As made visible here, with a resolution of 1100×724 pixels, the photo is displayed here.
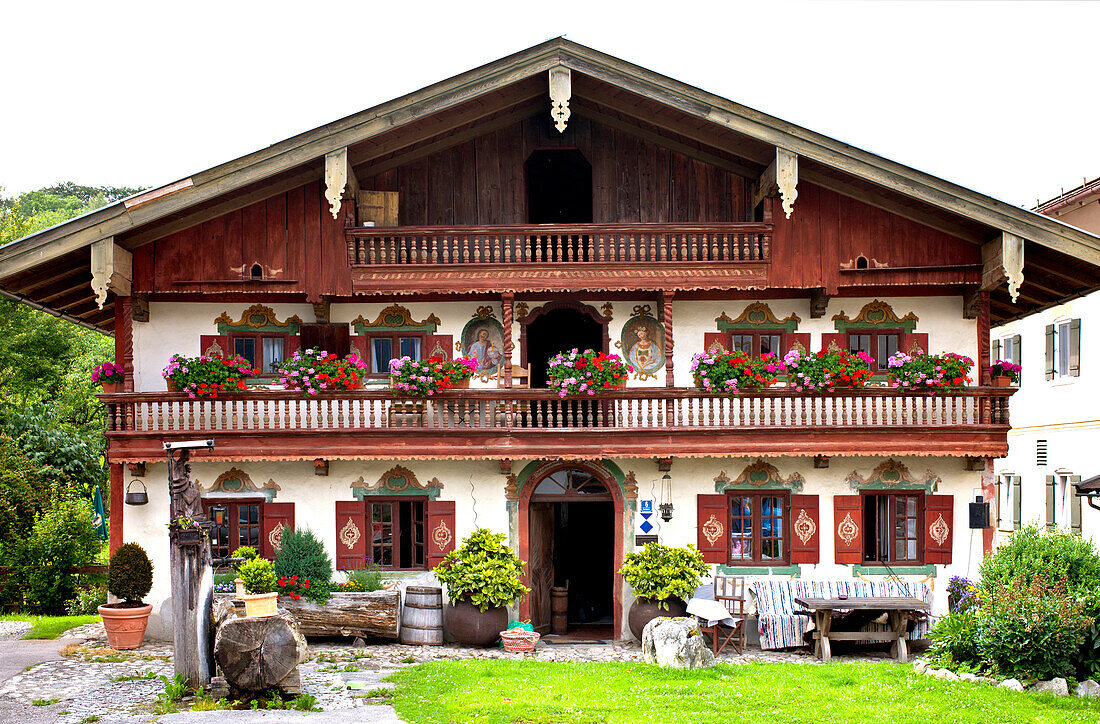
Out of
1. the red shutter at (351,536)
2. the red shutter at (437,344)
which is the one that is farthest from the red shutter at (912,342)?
the red shutter at (351,536)

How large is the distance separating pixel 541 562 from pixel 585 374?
13.0ft

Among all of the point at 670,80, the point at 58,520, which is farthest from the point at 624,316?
the point at 58,520

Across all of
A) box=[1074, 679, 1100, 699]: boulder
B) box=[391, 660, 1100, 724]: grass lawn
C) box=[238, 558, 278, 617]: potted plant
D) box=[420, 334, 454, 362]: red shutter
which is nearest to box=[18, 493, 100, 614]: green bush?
box=[238, 558, 278, 617]: potted plant

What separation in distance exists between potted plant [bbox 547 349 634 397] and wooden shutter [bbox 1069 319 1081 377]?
15226 mm

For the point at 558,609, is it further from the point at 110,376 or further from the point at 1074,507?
the point at 1074,507

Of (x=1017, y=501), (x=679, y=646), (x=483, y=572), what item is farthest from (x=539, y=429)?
(x=1017, y=501)

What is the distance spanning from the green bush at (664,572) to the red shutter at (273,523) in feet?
20.1

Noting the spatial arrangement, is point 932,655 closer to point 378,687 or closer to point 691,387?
point 691,387

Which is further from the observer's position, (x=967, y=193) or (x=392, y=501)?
(x=392, y=501)

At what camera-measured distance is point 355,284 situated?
18.4 metres

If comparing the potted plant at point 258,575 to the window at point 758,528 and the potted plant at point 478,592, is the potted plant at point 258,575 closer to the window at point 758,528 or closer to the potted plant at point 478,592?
the potted plant at point 478,592

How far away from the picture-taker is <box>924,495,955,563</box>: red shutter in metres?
19.0

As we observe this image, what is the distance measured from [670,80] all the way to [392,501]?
29.5 ft

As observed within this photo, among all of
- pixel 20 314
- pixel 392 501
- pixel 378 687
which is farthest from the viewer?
pixel 20 314
